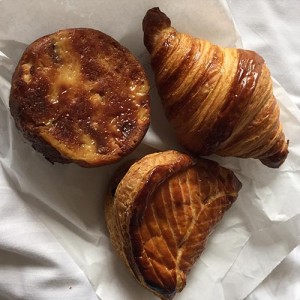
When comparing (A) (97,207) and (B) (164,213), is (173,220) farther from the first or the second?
(A) (97,207)

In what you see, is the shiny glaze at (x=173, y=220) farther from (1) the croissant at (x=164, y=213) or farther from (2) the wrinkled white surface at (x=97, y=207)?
(2) the wrinkled white surface at (x=97, y=207)

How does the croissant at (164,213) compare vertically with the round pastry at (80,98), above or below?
below

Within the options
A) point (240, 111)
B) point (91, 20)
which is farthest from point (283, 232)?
point (91, 20)

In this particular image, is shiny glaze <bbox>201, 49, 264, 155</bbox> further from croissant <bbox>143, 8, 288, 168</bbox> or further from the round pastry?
the round pastry

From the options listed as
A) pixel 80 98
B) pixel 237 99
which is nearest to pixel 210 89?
pixel 237 99

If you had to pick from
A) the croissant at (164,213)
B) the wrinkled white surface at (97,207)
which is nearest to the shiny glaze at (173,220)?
the croissant at (164,213)

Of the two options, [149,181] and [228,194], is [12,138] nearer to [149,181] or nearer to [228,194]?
[149,181]

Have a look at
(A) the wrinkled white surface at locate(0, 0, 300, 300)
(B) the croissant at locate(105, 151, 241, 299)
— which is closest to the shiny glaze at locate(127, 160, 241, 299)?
(B) the croissant at locate(105, 151, 241, 299)
